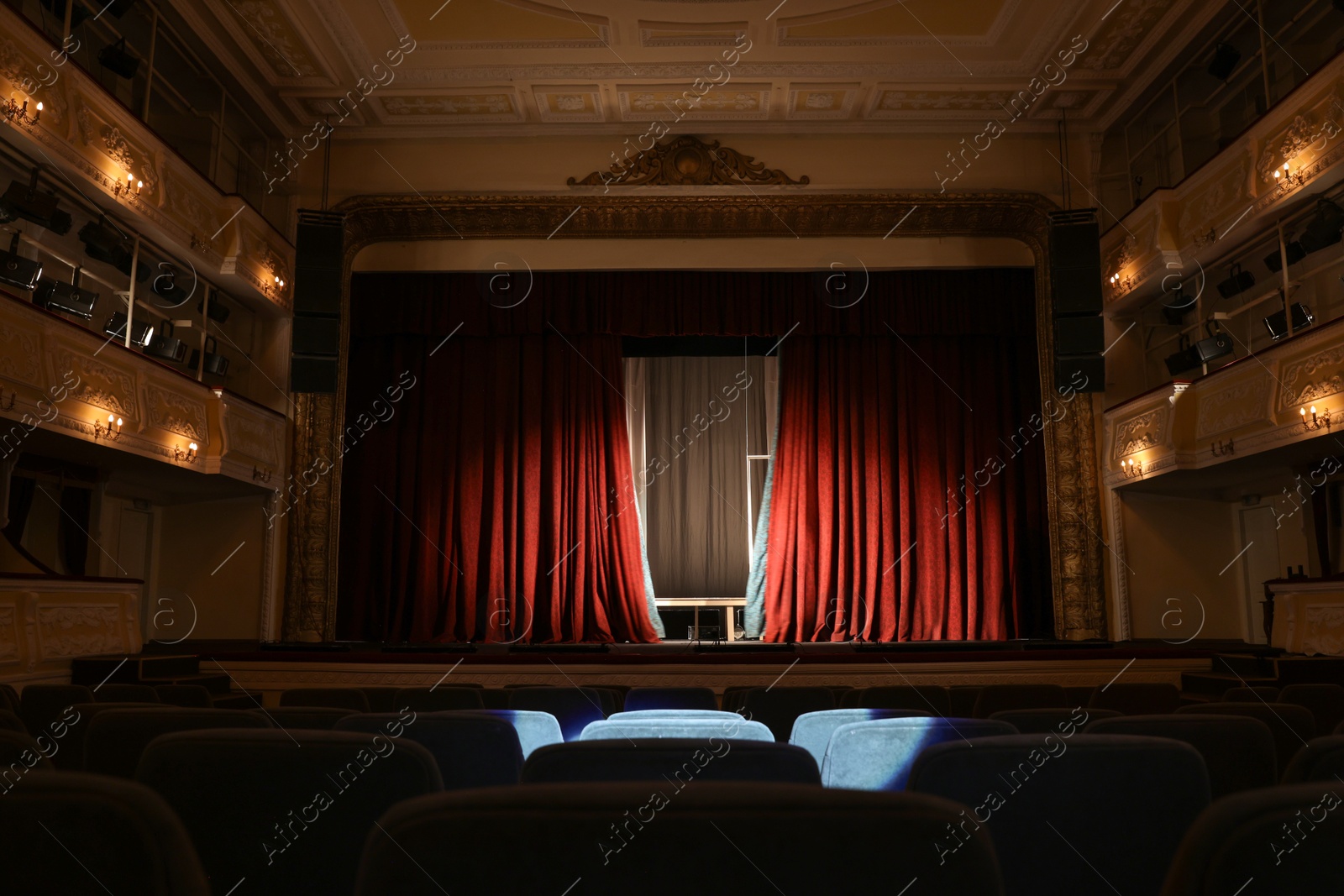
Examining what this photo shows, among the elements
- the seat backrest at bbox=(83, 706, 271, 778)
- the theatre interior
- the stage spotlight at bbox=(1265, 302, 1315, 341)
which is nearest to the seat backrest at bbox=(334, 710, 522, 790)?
the seat backrest at bbox=(83, 706, 271, 778)

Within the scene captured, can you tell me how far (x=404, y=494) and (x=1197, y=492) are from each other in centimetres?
860

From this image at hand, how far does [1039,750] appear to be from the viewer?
1.30 metres

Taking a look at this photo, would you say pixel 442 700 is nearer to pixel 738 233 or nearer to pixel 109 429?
pixel 109 429

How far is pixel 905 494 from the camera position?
1159 cm

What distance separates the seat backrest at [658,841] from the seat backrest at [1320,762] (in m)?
0.99

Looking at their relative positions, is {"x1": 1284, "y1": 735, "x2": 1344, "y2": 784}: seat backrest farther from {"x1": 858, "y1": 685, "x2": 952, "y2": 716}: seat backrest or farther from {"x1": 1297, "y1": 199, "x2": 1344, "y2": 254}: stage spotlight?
{"x1": 1297, "y1": 199, "x2": 1344, "y2": 254}: stage spotlight

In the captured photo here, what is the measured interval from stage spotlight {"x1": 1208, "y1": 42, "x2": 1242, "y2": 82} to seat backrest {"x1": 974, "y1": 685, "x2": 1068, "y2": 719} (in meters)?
7.67

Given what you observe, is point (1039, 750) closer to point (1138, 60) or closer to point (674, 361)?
point (1138, 60)

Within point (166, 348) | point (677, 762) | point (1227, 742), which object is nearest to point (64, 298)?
point (166, 348)

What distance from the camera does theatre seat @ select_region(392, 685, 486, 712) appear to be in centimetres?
371

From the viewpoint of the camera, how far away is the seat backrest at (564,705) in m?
3.62

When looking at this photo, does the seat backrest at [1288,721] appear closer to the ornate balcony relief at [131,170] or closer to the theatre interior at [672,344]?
the theatre interior at [672,344]

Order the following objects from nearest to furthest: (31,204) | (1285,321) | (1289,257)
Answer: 1. (31,204)
2. (1285,321)
3. (1289,257)

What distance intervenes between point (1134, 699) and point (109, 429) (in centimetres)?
721
